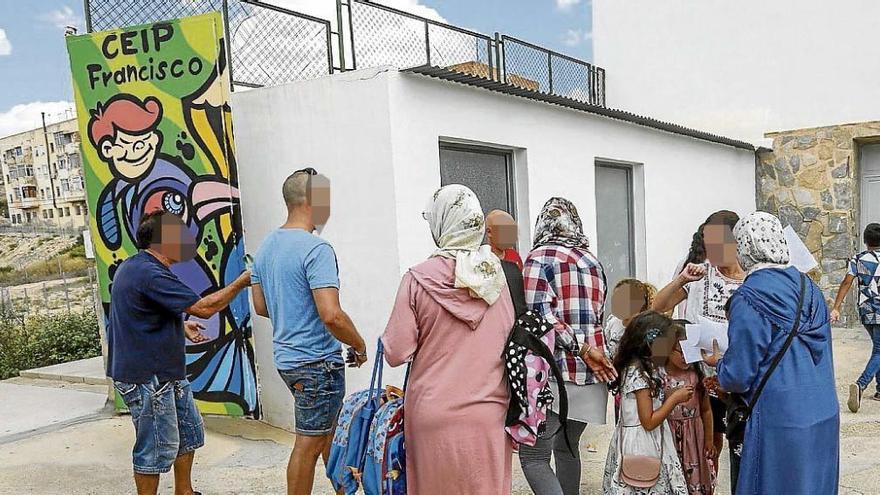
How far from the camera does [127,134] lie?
511 cm

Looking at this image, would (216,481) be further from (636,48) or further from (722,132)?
(636,48)

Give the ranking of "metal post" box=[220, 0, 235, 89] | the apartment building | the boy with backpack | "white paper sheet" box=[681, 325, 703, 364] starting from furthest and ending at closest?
1. the apartment building
2. the boy with backpack
3. "metal post" box=[220, 0, 235, 89]
4. "white paper sheet" box=[681, 325, 703, 364]

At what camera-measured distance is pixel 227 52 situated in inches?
204

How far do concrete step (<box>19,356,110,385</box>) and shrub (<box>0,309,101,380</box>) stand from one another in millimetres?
723

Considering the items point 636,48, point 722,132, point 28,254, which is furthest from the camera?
point 28,254

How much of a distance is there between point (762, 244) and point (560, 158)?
12.4 ft

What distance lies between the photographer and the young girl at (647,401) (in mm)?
3102

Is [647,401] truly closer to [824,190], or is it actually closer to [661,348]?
[661,348]

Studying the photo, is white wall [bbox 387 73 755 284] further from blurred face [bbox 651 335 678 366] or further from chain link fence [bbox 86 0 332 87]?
blurred face [bbox 651 335 678 366]

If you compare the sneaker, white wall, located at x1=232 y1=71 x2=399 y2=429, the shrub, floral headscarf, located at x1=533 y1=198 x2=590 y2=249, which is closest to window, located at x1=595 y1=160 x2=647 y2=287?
the sneaker

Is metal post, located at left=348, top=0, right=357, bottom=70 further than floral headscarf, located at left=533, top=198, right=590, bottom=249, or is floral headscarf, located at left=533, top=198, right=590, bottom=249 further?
metal post, located at left=348, top=0, right=357, bottom=70

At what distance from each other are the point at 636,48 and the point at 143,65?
9263 millimetres

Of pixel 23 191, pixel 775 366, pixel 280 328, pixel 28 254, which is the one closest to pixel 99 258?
pixel 280 328

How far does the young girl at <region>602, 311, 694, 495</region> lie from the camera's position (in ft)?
10.2
